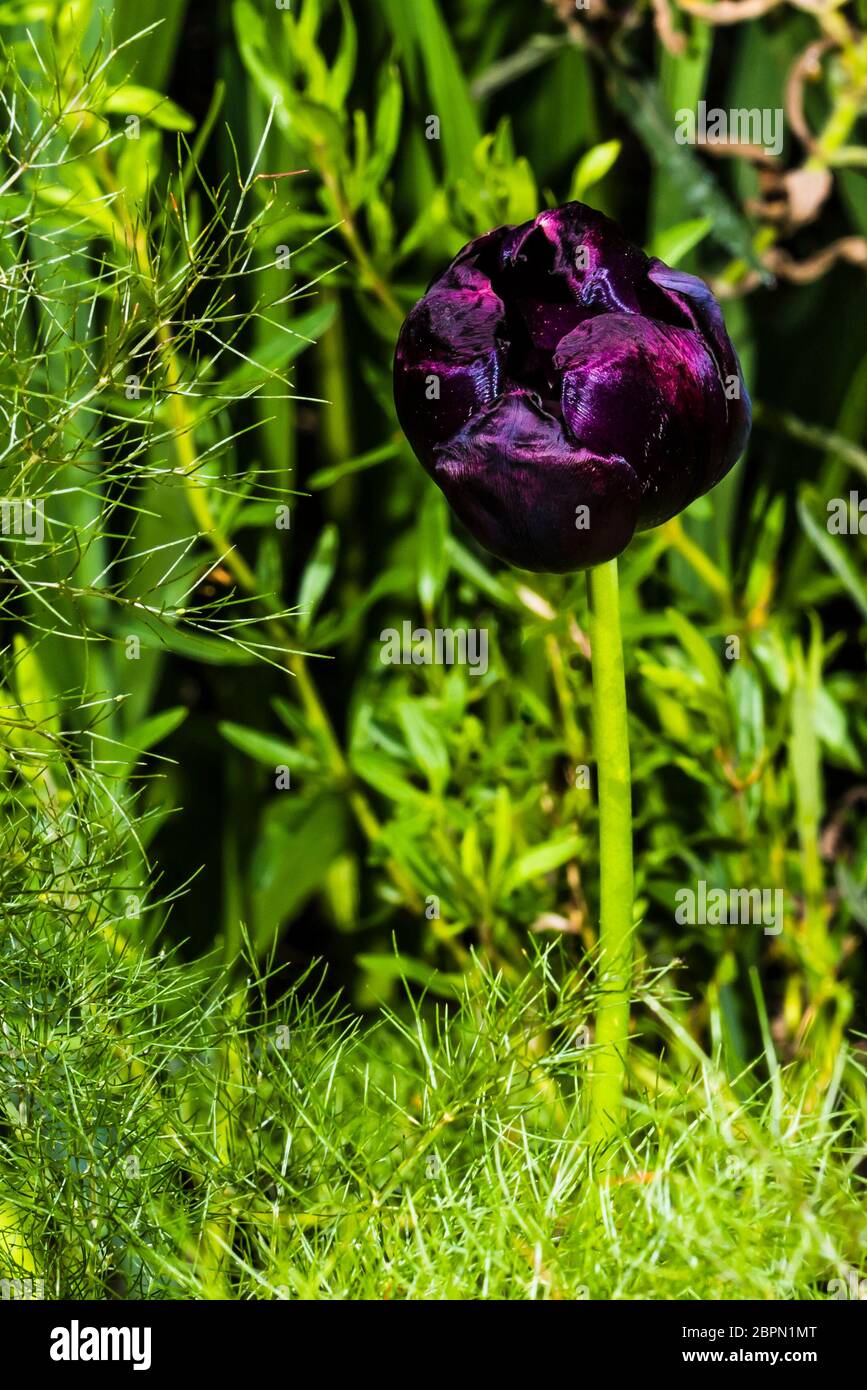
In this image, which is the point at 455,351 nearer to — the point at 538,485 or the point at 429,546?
the point at 538,485

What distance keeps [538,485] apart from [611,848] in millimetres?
133

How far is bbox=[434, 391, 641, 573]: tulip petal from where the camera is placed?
0.43 meters

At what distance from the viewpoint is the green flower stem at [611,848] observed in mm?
475

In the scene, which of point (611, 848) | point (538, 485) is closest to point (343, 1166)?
point (611, 848)

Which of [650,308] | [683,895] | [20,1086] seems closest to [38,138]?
[650,308]

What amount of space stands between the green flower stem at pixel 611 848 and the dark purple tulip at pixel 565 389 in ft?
0.10

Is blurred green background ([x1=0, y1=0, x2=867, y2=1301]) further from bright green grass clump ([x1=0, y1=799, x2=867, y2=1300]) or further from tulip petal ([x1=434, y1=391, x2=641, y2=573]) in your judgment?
tulip petal ([x1=434, y1=391, x2=641, y2=573])

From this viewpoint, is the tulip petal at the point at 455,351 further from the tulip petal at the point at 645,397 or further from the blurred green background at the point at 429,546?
the blurred green background at the point at 429,546

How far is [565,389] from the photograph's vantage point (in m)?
0.43

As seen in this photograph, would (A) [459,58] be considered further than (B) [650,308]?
Yes

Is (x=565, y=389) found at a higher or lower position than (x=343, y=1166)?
higher

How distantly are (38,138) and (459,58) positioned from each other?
1.13ft
